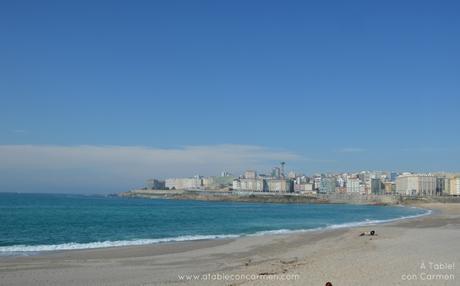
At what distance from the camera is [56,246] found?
930 inches

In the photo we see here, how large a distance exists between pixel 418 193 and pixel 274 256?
625 feet

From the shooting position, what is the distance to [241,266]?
54.9 feet

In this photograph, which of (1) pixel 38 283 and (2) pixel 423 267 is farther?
(2) pixel 423 267

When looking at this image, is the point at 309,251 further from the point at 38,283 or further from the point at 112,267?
the point at 38,283

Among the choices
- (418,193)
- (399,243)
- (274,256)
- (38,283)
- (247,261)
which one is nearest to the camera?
(38,283)

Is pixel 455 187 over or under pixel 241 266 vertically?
under

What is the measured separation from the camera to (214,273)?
15156 millimetres

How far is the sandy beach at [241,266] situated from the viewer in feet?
43.0

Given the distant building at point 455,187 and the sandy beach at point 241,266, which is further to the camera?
the distant building at point 455,187

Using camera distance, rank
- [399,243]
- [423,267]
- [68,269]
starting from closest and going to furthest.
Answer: [423,267] < [68,269] < [399,243]

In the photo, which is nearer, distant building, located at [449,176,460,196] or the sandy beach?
the sandy beach

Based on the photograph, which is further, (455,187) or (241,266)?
(455,187)

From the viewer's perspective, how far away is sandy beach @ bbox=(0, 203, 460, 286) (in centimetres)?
1310

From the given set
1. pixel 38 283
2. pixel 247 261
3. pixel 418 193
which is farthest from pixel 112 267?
pixel 418 193
